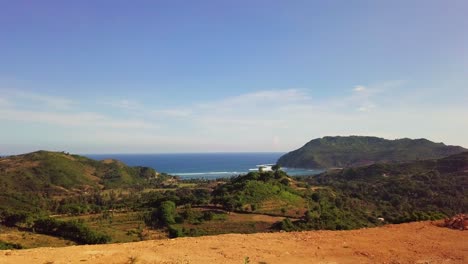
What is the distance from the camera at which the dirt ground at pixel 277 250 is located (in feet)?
50.4

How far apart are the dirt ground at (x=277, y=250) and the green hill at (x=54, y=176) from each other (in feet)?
308

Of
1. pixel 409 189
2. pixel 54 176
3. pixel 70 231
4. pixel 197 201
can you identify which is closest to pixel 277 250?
pixel 70 231

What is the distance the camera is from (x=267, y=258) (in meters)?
15.5

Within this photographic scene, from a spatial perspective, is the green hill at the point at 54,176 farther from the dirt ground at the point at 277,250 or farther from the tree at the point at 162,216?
Answer: the dirt ground at the point at 277,250

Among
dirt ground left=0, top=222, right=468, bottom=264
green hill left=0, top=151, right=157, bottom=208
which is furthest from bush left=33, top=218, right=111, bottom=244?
green hill left=0, top=151, right=157, bottom=208

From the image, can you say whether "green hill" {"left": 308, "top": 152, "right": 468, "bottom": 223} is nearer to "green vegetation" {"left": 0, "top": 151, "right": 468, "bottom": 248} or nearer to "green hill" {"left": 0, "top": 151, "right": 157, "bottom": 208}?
"green vegetation" {"left": 0, "top": 151, "right": 468, "bottom": 248}

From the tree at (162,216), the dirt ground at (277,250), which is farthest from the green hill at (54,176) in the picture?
the dirt ground at (277,250)

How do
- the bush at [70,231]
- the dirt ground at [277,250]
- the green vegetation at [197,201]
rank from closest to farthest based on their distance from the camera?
the dirt ground at [277,250] < the bush at [70,231] < the green vegetation at [197,201]

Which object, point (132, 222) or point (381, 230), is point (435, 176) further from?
point (381, 230)

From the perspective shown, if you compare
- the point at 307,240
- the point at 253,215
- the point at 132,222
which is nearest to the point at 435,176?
the point at 253,215

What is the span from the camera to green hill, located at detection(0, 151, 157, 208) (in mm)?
114875

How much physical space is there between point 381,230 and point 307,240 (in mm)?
5772

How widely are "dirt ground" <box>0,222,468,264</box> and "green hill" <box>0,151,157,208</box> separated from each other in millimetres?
93977

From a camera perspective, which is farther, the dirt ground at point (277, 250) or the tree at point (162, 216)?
the tree at point (162, 216)
